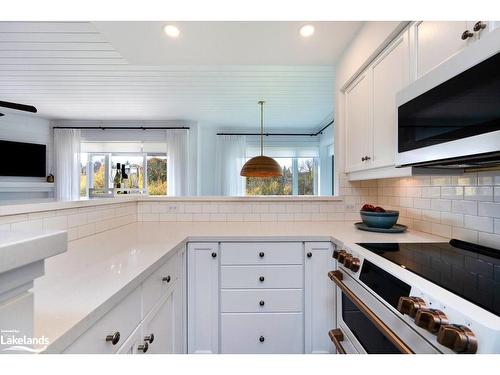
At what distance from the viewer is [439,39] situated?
3.43ft

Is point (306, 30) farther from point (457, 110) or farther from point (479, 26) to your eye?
point (457, 110)

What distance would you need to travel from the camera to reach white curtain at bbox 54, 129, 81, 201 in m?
5.09

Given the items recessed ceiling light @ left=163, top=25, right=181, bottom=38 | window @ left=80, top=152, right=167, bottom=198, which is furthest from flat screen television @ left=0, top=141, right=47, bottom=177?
recessed ceiling light @ left=163, top=25, right=181, bottom=38

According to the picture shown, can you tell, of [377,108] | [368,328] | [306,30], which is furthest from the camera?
[306,30]

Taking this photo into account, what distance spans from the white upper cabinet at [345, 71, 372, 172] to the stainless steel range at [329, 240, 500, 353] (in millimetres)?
706

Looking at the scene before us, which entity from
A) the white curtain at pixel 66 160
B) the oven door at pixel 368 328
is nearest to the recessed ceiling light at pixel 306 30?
the oven door at pixel 368 328

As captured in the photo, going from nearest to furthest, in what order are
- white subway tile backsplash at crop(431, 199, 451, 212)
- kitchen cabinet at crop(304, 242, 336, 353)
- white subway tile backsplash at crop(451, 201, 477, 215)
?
white subway tile backsplash at crop(451, 201, 477, 215) < white subway tile backsplash at crop(431, 199, 451, 212) < kitchen cabinet at crop(304, 242, 336, 353)

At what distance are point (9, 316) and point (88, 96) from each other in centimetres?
419

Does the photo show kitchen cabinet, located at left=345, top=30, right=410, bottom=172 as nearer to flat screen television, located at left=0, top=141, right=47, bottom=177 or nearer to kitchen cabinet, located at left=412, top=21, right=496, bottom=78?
kitchen cabinet, located at left=412, top=21, right=496, bottom=78

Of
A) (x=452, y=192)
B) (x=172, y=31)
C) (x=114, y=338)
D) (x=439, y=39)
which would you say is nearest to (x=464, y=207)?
(x=452, y=192)

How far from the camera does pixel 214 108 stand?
14.1ft

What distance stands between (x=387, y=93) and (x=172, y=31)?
138cm
